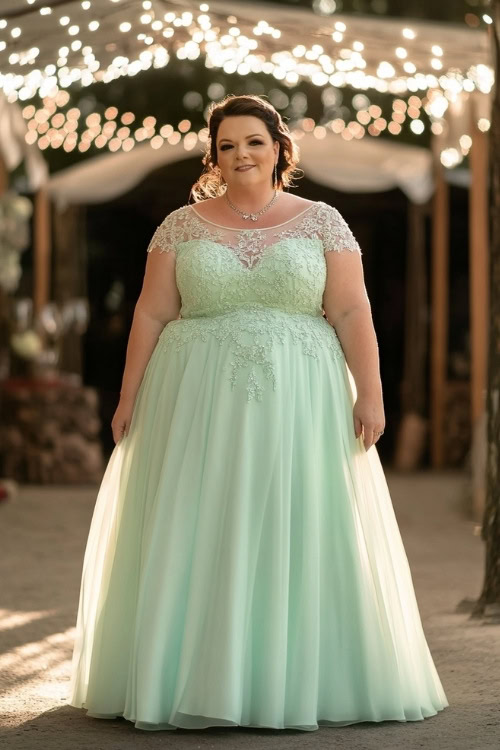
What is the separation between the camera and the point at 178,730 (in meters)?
3.73

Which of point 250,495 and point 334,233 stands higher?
point 334,233

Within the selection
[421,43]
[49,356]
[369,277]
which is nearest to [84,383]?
[49,356]

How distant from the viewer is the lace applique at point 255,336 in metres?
3.90

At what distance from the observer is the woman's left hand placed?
13.1ft

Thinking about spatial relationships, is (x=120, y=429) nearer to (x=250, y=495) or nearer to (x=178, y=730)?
(x=250, y=495)

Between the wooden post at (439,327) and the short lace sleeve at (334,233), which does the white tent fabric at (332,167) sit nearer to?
the wooden post at (439,327)

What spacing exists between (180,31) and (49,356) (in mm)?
5419

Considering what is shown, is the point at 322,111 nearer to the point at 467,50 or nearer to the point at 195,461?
the point at 467,50

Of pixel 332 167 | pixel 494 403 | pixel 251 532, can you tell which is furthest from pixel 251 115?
pixel 332 167

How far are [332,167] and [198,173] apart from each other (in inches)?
Answer: 94.2

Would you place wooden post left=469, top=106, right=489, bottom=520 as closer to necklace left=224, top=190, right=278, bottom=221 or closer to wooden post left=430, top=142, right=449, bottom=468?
wooden post left=430, top=142, right=449, bottom=468

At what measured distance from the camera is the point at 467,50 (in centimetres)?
732

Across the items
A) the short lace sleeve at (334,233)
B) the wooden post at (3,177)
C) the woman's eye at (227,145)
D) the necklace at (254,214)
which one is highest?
the wooden post at (3,177)

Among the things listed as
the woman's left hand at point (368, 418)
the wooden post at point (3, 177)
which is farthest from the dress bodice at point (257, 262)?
the wooden post at point (3, 177)
